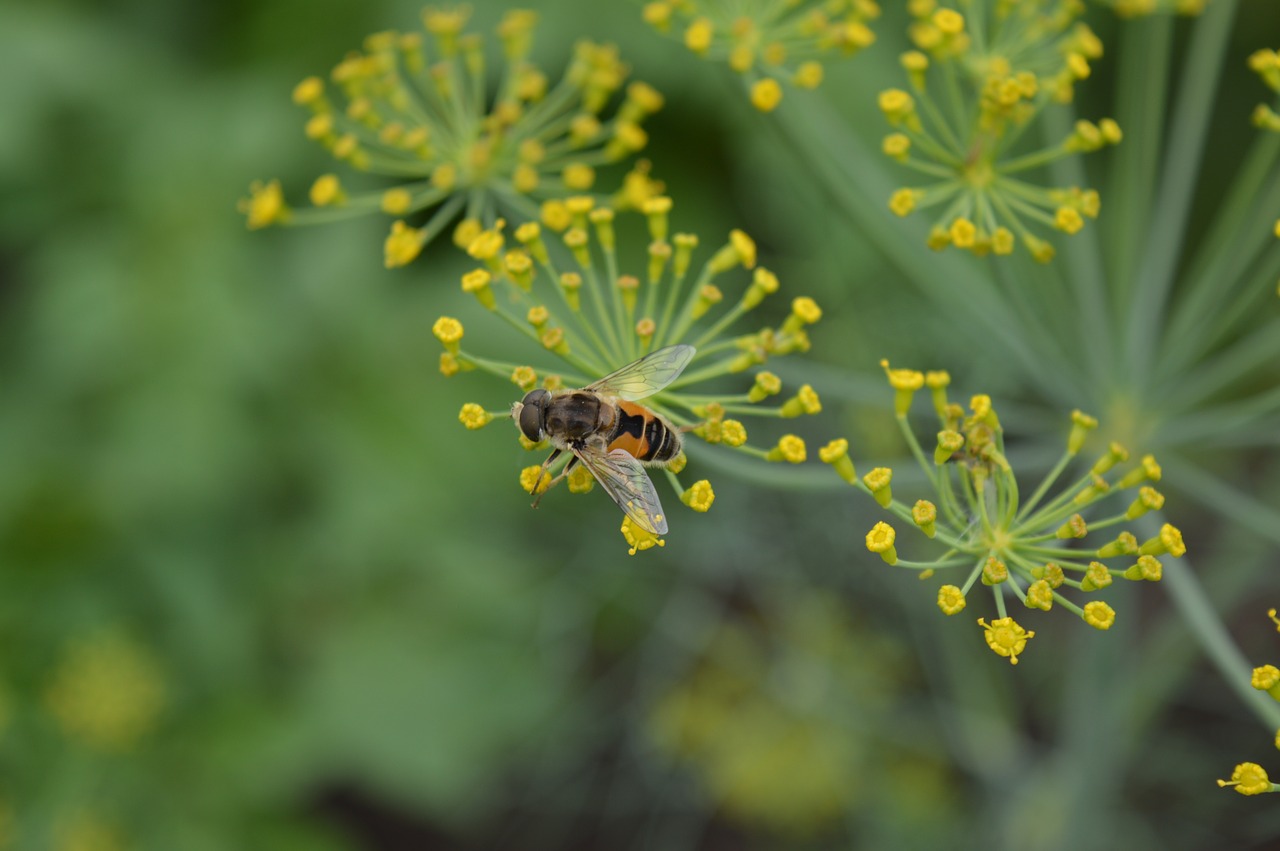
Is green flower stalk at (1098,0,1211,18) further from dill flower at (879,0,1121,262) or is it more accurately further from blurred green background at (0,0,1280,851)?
blurred green background at (0,0,1280,851)

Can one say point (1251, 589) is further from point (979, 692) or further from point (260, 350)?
point (260, 350)

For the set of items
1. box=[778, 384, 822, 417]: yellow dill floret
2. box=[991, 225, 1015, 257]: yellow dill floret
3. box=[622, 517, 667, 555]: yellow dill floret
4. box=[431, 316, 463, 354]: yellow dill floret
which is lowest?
box=[622, 517, 667, 555]: yellow dill floret

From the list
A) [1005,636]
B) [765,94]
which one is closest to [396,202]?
[765,94]

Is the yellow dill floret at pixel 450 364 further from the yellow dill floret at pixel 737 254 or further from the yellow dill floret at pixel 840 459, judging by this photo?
the yellow dill floret at pixel 840 459

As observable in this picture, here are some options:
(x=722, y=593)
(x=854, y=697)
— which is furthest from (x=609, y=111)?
(x=854, y=697)

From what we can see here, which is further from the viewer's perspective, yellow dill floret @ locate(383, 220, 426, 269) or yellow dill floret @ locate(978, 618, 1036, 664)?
yellow dill floret @ locate(383, 220, 426, 269)

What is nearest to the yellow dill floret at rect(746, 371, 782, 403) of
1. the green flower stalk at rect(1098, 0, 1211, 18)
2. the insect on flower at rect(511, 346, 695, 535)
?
the insect on flower at rect(511, 346, 695, 535)
